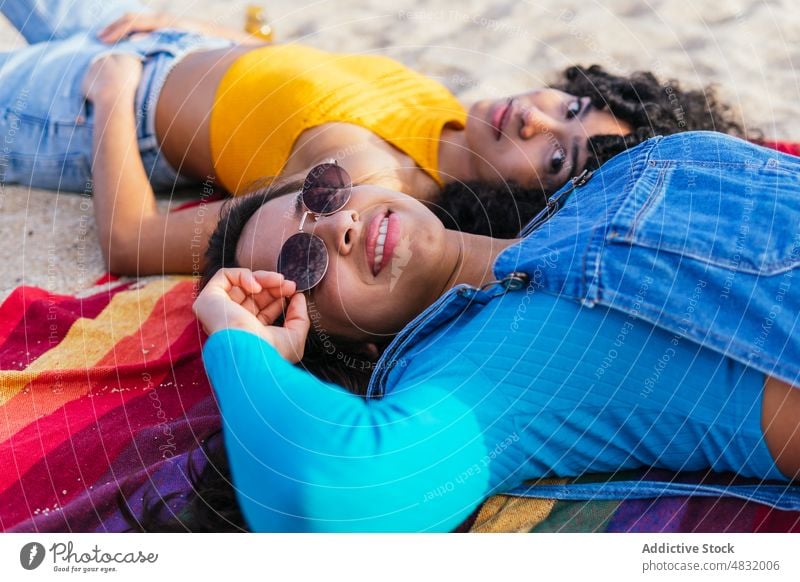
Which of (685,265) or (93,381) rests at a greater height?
(685,265)

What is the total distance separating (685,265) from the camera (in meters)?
0.77

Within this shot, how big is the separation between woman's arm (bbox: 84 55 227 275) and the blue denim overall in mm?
497

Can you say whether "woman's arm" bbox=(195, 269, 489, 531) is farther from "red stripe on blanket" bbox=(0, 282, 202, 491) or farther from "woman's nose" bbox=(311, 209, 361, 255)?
"red stripe on blanket" bbox=(0, 282, 202, 491)

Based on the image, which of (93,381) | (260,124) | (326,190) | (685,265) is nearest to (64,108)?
(260,124)

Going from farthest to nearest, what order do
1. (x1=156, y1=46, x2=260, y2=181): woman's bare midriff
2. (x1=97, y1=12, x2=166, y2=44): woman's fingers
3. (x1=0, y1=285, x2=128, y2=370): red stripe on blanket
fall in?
(x1=97, y1=12, x2=166, y2=44): woman's fingers, (x1=156, y1=46, x2=260, y2=181): woman's bare midriff, (x1=0, y1=285, x2=128, y2=370): red stripe on blanket

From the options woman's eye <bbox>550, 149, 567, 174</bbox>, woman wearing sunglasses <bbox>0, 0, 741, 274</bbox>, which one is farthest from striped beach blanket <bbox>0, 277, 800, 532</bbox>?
woman's eye <bbox>550, 149, 567, 174</bbox>

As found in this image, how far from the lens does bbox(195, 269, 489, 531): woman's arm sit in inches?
27.7

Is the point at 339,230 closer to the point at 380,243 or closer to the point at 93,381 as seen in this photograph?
the point at 380,243

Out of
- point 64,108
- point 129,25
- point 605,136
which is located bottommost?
point 64,108

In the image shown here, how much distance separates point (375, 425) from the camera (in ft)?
2.38

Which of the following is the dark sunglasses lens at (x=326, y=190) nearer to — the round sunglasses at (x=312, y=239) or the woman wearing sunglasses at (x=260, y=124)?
the round sunglasses at (x=312, y=239)

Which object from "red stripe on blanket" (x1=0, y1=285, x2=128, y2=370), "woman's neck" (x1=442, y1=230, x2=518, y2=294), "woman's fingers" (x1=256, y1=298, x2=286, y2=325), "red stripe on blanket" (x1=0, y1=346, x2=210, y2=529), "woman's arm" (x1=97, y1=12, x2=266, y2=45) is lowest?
"red stripe on blanket" (x1=0, y1=285, x2=128, y2=370)

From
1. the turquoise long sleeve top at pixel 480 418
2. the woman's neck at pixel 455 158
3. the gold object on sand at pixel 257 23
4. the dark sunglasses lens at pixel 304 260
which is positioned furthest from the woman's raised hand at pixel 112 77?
the turquoise long sleeve top at pixel 480 418

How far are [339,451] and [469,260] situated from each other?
320 millimetres
